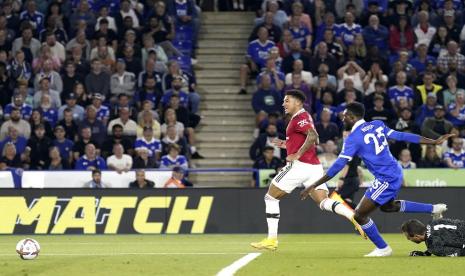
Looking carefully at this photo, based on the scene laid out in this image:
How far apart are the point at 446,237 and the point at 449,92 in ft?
40.4

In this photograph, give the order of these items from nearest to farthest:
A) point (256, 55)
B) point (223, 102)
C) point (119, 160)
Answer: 1. point (119, 160)
2. point (256, 55)
3. point (223, 102)

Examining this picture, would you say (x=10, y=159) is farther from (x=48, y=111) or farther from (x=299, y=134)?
(x=299, y=134)

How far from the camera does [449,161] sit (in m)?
24.5

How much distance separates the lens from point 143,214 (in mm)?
22984

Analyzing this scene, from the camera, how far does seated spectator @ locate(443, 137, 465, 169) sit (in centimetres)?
2462

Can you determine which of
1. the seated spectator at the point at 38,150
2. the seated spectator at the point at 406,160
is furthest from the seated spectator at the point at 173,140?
the seated spectator at the point at 406,160

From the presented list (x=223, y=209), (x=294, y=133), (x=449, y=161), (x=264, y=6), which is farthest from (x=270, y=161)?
(x=294, y=133)

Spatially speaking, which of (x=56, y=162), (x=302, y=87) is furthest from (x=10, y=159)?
(x=302, y=87)

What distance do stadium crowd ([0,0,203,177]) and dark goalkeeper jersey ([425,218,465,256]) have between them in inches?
383

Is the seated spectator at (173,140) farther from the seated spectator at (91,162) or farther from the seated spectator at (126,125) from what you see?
the seated spectator at (91,162)

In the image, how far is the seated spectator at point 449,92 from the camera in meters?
26.8

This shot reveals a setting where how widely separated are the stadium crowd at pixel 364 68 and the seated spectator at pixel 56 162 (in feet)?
13.3

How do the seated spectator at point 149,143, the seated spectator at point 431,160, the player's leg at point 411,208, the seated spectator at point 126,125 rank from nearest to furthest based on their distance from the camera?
the player's leg at point 411,208
the seated spectator at point 431,160
the seated spectator at point 149,143
the seated spectator at point 126,125

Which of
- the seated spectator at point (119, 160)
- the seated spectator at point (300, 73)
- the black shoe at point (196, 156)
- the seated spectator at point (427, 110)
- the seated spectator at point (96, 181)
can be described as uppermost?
the seated spectator at point (300, 73)
